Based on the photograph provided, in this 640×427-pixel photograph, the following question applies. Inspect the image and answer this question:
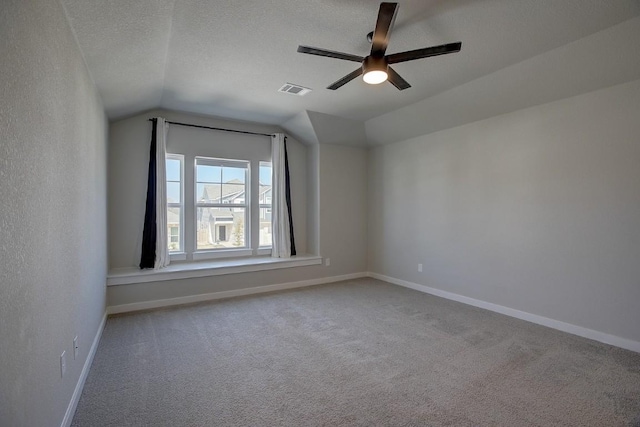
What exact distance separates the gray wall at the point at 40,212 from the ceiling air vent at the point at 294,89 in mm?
1978

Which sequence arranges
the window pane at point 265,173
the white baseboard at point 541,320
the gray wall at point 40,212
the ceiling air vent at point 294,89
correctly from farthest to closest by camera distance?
the window pane at point 265,173, the ceiling air vent at point 294,89, the white baseboard at point 541,320, the gray wall at point 40,212

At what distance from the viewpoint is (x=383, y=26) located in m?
2.09

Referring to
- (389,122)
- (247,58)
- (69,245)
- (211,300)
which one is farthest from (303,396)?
(389,122)

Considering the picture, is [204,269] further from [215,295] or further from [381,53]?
[381,53]

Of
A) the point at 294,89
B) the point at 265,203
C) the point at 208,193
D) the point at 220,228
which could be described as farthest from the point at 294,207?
the point at 294,89

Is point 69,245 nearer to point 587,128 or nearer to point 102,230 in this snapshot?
point 102,230

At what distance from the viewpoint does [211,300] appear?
4.44 meters

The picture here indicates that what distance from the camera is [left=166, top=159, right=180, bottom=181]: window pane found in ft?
15.8

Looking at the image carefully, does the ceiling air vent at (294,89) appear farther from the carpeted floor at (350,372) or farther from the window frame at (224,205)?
the carpeted floor at (350,372)

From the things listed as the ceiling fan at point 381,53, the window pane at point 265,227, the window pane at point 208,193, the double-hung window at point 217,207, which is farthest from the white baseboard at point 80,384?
the ceiling fan at point 381,53

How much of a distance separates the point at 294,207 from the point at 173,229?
203 centimetres

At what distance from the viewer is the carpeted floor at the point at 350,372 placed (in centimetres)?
201

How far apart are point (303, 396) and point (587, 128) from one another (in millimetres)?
3776

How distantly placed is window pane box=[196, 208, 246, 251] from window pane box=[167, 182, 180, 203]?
0.37m
